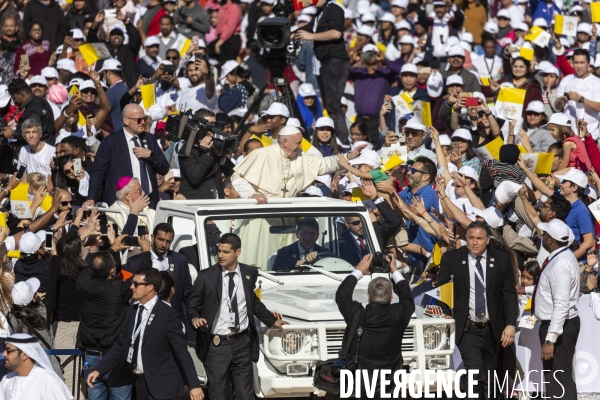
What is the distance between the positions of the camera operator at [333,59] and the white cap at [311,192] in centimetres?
325

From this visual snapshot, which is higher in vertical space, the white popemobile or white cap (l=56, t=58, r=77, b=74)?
white cap (l=56, t=58, r=77, b=74)

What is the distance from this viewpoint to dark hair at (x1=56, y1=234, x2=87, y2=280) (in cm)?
1110

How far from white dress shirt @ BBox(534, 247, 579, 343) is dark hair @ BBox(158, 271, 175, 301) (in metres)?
3.42

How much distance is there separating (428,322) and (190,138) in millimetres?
4223

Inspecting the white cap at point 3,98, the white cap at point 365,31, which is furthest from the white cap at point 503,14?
the white cap at point 3,98

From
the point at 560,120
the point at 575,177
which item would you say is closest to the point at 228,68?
the point at 560,120

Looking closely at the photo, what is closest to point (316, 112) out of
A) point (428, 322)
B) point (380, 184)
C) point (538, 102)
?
point (538, 102)

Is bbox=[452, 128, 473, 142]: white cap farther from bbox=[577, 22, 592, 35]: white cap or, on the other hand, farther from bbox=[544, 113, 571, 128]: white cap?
bbox=[577, 22, 592, 35]: white cap

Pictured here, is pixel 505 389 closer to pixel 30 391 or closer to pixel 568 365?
pixel 568 365

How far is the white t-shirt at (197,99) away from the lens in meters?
17.1

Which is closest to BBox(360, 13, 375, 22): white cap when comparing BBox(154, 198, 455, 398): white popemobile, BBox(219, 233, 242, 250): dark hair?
BBox(154, 198, 455, 398): white popemobile

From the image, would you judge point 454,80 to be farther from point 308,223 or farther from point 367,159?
point 308,223

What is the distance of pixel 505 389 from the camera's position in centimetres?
1149

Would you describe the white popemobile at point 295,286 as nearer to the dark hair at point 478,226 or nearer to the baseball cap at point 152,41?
the dark hair at point 478,226
